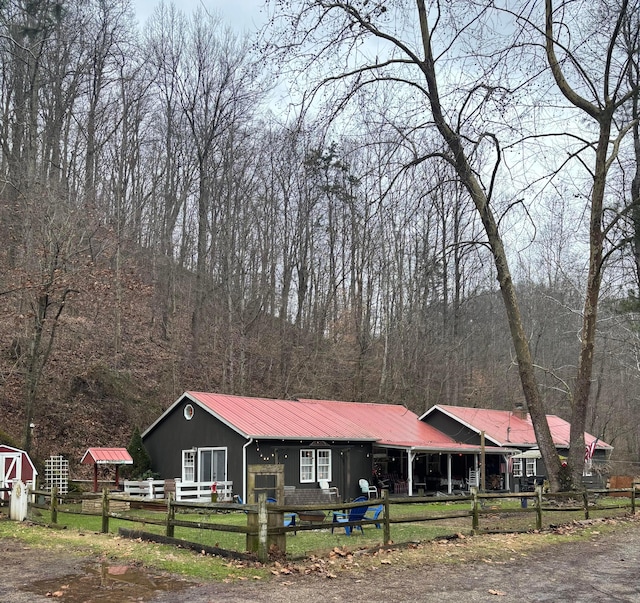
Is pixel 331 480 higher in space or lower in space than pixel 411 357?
lower

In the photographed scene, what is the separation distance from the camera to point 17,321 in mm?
26906

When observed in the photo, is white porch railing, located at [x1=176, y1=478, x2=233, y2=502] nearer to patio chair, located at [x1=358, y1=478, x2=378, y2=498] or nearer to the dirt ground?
patio chair, located at [x1=358, y1=478, x2=378, y2=498]

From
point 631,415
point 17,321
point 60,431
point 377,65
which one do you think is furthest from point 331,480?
point 631,415

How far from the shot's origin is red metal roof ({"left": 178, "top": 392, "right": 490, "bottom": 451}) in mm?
23908

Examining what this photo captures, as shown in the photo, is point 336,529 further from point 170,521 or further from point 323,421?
point 323,421

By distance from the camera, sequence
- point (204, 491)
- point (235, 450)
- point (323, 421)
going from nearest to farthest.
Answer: point (204, 491) → point (235, 450) → point (323, 421)

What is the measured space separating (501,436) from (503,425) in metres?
2.11

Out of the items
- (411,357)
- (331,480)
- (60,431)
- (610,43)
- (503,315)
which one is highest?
(610,43)

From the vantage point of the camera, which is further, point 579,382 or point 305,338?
point 305,338

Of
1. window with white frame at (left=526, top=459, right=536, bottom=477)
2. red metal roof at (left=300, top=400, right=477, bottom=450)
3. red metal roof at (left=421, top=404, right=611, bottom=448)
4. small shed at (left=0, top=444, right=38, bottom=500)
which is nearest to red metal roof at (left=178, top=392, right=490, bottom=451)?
red metal roof at (left=300, top=400, right=477, bottom=450)

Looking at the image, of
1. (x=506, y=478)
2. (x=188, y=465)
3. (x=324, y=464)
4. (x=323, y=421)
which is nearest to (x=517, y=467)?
(x=506, y=478)

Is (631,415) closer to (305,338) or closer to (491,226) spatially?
(305,338)

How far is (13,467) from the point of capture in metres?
19.0

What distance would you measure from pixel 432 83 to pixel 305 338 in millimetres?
21582
